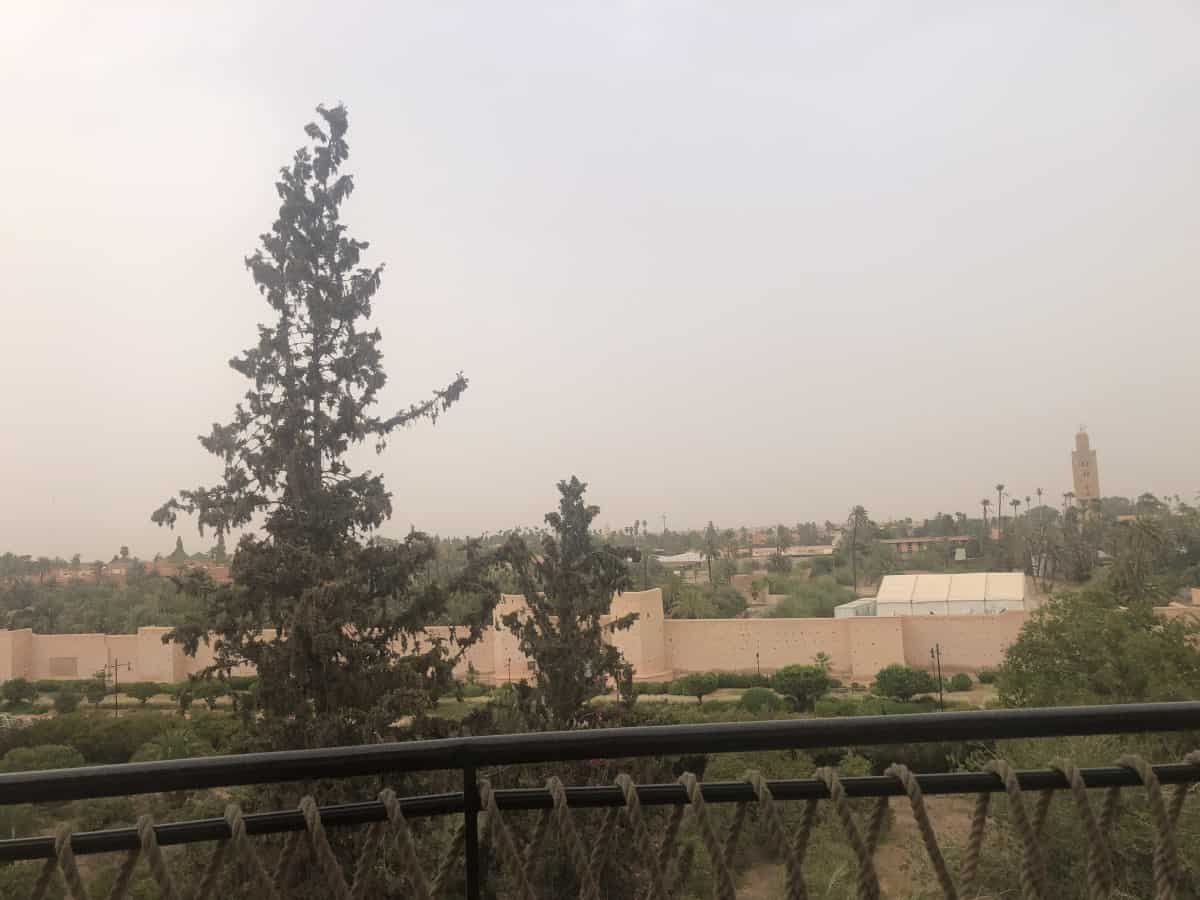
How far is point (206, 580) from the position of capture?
21.1ft

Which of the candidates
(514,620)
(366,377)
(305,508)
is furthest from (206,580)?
(514,620)

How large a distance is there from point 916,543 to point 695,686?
9914mm

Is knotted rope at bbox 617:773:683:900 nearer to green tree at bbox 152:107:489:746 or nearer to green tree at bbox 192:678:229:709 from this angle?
green tree at bbox 152:107:489:746

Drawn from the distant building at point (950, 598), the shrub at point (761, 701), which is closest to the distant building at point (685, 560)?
the distant building at point (950, 598)

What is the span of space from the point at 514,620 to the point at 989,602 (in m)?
16.4

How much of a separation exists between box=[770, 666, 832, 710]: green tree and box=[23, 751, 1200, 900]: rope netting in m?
18.5

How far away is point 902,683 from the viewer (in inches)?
729

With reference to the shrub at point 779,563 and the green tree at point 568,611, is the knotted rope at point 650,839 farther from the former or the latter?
the shrub at point 779,563

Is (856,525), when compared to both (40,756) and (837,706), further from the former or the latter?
(40,756)

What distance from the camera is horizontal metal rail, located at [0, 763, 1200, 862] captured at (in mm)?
751

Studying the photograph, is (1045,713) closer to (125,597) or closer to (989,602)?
(125,597)

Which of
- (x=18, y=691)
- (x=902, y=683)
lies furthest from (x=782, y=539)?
(x=18, y=691)

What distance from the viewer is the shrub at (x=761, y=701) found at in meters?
17.1

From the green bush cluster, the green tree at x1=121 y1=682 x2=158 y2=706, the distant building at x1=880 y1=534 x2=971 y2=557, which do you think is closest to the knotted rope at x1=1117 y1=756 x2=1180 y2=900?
the green tree at x1=121 y1=682 x2=158 y2=706
